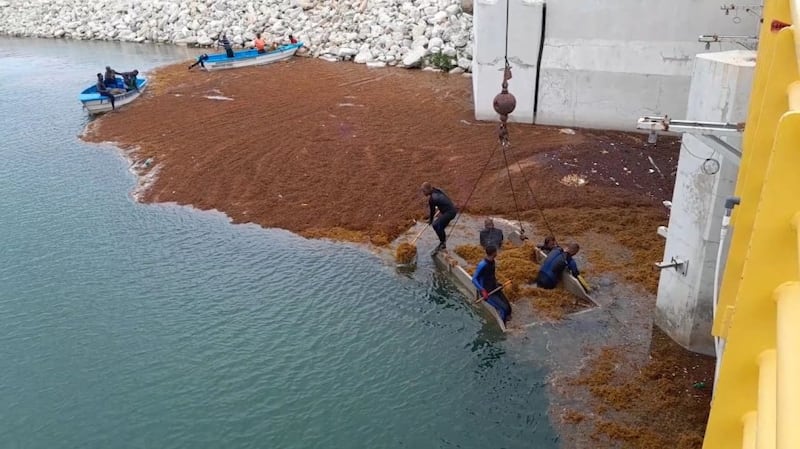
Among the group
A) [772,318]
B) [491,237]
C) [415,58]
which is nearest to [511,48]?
[491,237]

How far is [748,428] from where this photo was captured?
238 cm

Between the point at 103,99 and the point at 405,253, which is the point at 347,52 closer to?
the point at 103,99

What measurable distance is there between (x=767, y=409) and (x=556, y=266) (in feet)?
32.8

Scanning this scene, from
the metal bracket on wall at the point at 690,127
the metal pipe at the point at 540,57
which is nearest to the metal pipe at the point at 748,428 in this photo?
the metal bracket on wall at the point at 690,127

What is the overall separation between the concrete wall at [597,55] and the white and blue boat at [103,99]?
14.3 meters

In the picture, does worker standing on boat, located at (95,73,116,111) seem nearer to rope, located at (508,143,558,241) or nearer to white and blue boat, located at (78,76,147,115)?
white and blue boat, located at (78,76,147,115)

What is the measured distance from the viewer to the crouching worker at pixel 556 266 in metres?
11.6

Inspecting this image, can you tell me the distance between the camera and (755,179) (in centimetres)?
330

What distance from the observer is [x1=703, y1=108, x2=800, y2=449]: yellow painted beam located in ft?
6.04

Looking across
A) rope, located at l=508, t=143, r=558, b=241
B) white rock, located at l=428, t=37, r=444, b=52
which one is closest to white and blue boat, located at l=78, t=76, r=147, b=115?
white rock, located at l=428, t=37, r=444, b=52

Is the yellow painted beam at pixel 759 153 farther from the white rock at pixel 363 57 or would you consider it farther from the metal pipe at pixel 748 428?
the white rock at pixel 363 57

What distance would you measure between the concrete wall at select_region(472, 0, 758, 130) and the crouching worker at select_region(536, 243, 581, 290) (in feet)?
30.2

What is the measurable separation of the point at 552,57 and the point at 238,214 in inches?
428

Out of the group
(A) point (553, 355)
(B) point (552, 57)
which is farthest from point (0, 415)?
(B) point (552, 57)
